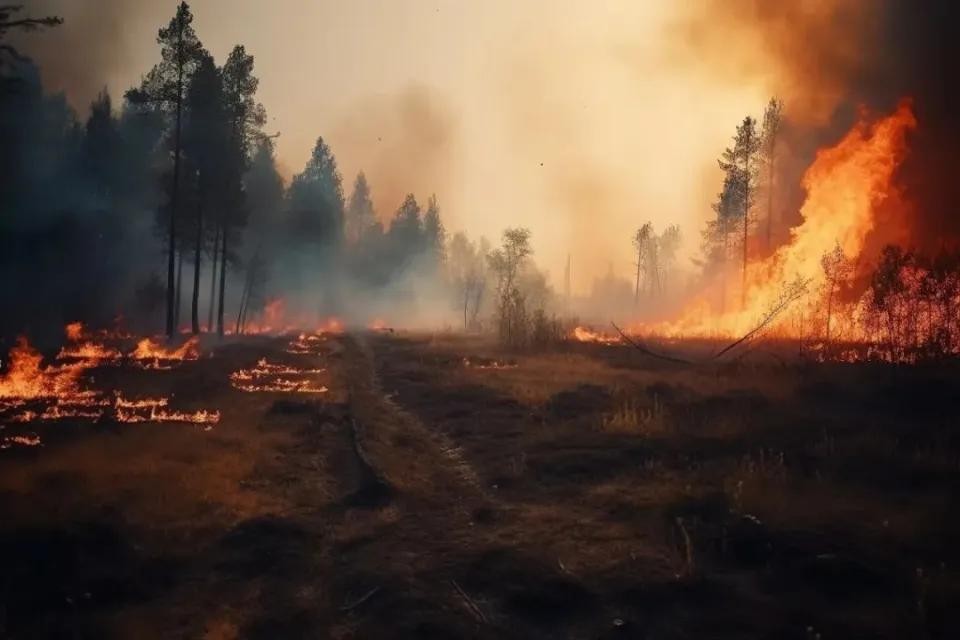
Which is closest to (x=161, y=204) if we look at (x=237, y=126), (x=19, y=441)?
(x=237, y=126)

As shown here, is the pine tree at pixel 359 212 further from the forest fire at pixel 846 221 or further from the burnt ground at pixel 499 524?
the burnt ground at pixel 499 524

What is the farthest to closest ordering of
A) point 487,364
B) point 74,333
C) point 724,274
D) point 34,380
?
point 724,274 → point 74,333 → point 487,364 → point 34,380

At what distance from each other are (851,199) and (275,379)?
32.0 m

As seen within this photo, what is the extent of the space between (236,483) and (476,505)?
4.30 metres

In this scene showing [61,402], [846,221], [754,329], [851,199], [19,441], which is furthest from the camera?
[846,221]

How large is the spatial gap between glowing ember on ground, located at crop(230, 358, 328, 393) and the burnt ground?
4.74 meters

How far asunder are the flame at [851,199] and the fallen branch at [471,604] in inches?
1257

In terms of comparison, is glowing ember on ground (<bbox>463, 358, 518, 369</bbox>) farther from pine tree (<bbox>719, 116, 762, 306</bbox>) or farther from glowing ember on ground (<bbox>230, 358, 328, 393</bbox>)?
pine tree (<bbox>719, 116, 762, 306</bbox>)

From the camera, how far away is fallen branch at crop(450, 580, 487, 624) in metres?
6.27

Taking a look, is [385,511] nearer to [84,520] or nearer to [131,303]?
[84,520]

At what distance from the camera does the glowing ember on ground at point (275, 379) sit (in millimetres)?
21016

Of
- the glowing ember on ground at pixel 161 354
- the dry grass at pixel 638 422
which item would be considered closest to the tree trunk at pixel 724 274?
the glowing ember on ground at pixel 161 354

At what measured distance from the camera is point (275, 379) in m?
23.5

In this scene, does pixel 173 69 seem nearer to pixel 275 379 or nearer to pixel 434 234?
pixel 275 379
